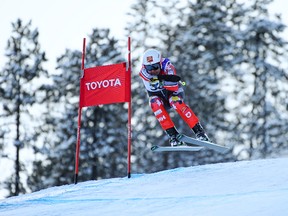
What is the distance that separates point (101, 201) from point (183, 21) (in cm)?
2510

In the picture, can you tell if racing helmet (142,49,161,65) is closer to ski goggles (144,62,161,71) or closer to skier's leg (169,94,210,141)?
ski goggles (144,62,161,71)

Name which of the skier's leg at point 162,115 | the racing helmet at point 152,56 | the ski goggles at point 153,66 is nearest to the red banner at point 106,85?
the skier's leg at point 162,115

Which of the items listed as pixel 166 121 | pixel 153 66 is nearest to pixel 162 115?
pixel 166 121

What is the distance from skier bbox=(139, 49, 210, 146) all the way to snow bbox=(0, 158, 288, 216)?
2.56ft

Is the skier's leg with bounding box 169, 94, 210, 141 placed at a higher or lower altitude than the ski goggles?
lower

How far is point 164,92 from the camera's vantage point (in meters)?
10.7

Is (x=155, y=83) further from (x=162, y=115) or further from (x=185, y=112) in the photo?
(x=185, y=112)

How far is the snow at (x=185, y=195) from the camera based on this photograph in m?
6.77

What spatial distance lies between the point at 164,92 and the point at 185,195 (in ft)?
9.53

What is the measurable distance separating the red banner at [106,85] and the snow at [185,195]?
1.96m

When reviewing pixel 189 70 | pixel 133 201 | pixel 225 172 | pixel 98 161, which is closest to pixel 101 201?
pixel 133 201

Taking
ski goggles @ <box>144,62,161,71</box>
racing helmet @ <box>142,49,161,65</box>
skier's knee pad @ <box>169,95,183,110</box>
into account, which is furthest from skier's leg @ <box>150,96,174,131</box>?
racing helmet @ <box>142,49,161,65</box>

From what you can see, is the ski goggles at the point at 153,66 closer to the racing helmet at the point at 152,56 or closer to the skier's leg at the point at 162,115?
the racing helmet at the point at 152,56

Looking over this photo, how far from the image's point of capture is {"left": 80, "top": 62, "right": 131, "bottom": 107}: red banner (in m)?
12.1
